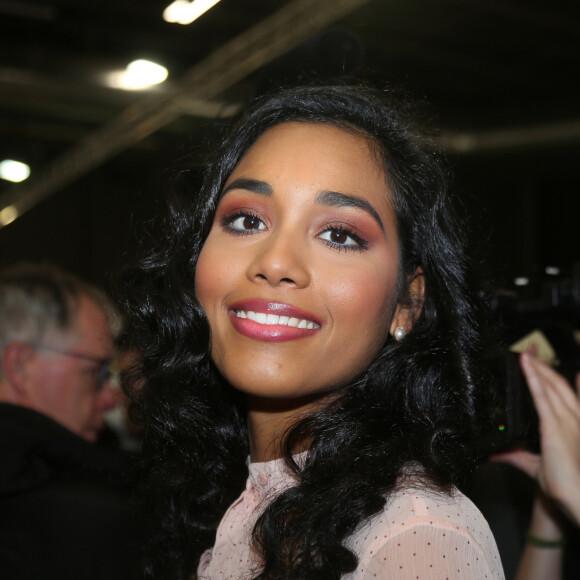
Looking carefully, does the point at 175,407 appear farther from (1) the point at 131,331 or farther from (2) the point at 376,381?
(2) the point at 376,381

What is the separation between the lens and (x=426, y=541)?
828 mm

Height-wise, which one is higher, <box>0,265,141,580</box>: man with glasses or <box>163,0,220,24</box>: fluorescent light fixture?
<box>163,0,220,24</box>: fluorescent light fixture

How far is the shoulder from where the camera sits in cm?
82

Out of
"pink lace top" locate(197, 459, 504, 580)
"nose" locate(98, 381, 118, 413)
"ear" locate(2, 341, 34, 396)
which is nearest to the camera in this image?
"pink lace top" locate(197, 459, 504, 580)

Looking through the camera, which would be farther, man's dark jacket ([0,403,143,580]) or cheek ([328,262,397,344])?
man's dark jacket ([0,403,143,580])

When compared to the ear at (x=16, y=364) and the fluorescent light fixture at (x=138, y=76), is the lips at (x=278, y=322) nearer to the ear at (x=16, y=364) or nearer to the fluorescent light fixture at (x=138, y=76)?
the ear at (x=16, y=364)

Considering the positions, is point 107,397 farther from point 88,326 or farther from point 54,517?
point 54,517

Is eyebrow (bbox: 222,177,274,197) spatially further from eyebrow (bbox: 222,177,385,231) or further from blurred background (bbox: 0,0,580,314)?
blurred background (bbox: 0,0,580,314)

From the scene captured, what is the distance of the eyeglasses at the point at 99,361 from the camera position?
1.99m

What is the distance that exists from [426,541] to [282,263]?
412 millimetres

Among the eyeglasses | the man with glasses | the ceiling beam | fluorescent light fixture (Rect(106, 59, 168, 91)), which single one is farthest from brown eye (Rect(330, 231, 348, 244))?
fluorescent light fixture (Rect(106, 59, 168, 91))

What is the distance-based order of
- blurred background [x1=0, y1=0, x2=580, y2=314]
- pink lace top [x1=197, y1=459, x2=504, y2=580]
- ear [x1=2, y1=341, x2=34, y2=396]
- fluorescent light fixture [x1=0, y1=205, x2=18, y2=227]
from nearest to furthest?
pink lace top [x1=197, y1=459, x2=504, y2=580] → blurred background [x1=0, y1=0, x2=580, y2=314] → ear [x1=2, y1=341, x2=34, y2=396] → fluorescent light fixture [x1=0, y1=205, x2=18, y2=227]

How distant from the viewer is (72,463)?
177 cm

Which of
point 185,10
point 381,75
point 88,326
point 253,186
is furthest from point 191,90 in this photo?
point 253,186
